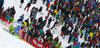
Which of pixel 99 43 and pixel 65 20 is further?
pixel 65 20

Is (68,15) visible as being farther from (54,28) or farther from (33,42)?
(33,42)

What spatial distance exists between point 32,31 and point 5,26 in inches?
84.6

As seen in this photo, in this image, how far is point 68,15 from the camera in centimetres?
1712

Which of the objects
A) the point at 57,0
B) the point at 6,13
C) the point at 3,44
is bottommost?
the point at 3,44

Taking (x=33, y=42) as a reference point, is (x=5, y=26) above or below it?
above

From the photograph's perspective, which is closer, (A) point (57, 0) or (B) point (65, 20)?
(B) point (65, 20)

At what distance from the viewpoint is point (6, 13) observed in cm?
1250

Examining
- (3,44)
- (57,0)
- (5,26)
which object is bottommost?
(3,44)

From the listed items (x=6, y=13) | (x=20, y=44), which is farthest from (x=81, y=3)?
(x=20, y=44)

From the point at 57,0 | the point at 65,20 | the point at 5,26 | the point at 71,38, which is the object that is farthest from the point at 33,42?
the point at 57,0

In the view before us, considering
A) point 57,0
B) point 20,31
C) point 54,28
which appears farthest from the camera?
point 57,0

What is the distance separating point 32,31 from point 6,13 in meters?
2.65

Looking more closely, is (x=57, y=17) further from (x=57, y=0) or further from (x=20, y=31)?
(x=20, y=31)

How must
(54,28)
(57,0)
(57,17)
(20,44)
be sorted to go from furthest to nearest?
1. (57,0)
2. (57,17)
3. (54,28)
4. (20,44)
